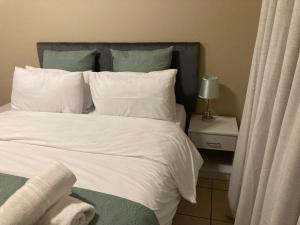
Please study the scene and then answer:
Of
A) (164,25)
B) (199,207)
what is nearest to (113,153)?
(199,207)

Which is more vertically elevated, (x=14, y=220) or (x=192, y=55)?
(x=192, y=55)

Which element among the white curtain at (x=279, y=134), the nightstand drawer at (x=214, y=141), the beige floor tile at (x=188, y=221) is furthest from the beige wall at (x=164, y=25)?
the beige floor tile at (x=188, y=221)

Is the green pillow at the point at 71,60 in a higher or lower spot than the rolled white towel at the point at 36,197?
higher

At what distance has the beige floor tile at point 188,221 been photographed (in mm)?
1903

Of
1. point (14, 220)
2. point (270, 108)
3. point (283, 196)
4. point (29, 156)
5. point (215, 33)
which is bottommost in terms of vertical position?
point (29, 156)

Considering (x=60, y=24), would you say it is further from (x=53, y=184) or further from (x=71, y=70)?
(x=53, y=184)

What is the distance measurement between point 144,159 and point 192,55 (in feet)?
3.75

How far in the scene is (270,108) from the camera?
113cm

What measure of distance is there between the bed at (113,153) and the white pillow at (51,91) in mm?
100

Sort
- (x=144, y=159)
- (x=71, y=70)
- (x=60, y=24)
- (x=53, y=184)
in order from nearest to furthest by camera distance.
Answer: (x=53, y=184)
(x=144, y=159)
(x=71, y=70)
(x=60, y=24)

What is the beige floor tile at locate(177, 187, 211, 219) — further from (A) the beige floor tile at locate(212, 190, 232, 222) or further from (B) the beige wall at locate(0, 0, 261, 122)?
(B) the beige wall at locate(0, 0, 261, 122)

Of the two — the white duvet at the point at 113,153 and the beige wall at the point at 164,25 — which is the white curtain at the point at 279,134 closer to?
the white duvet at the point at 113,153

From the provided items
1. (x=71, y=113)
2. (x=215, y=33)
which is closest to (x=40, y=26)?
(x=71, y=113)

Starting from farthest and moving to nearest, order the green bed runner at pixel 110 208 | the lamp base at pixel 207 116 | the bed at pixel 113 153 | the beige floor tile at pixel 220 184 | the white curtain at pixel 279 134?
the lamp base at pixel 207 116, the beige floor tile at pixel 220 184, the bed at pixel 113 153, the green bed runner at pixel 110 208, the white curtain at pixel 279 134
